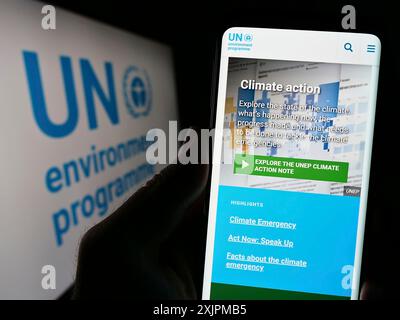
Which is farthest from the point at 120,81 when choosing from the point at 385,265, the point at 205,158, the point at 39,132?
the point at 385,265

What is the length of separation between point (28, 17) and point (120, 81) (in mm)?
597

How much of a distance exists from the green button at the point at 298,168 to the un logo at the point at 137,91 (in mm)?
1375

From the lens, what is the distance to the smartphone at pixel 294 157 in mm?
559

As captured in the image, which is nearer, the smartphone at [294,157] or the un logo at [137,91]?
the smartphone at [294,157]

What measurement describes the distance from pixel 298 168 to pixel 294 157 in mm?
16

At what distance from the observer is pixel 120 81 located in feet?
5.91

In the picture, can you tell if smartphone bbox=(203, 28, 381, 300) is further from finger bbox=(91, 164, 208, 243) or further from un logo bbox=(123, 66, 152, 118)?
un logo bbox=(123, 66, 152, 118)

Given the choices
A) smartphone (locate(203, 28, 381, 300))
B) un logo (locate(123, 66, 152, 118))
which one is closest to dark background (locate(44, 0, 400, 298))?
smartphone (locate(203, 28, 381, 300))

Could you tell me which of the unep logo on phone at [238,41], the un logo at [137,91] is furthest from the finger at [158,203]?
the un logo at [137,91]

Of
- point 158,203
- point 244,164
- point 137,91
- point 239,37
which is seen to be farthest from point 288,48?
point 137,91

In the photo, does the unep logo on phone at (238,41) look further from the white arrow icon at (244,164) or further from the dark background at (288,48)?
the white arrow icon at (244,164)

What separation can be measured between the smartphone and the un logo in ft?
4.43

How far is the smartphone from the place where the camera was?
22.0 inches
